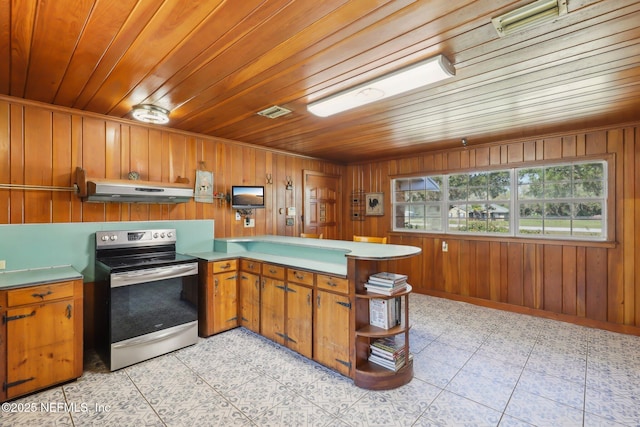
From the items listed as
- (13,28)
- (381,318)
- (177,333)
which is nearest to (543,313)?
(381,318)

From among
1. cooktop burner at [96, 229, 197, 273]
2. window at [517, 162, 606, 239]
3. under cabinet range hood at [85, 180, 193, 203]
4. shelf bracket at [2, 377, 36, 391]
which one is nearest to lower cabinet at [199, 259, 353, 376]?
cooktop burner at [96, 229, 197, 273]

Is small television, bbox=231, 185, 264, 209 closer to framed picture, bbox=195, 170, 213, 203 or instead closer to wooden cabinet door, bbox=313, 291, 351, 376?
framed picture, bbox=195, 170, 213, 203

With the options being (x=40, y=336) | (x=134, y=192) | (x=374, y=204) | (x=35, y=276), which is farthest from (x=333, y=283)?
(x=374, y=204)

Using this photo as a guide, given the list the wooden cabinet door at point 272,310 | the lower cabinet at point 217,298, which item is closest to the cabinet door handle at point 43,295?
the lower cabinet at point 217,298

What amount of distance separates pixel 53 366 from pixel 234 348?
141 centimetres

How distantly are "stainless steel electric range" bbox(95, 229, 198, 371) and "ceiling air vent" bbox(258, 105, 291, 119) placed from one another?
1.68 meters

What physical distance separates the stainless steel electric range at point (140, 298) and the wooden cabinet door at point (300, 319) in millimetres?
1034

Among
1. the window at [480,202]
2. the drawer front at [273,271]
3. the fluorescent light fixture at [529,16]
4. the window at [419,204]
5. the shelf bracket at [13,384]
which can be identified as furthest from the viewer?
the window at [419,204]

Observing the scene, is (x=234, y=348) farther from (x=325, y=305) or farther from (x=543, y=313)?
(x=543, y=313)

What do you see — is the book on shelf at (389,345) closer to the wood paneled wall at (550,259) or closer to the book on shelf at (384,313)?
the book on shelf at (384,313)

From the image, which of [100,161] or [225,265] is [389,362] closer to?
[225,265]

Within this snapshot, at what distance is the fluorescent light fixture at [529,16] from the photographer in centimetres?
142

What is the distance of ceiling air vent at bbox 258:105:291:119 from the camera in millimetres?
2855

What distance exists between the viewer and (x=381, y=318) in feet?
8.02
